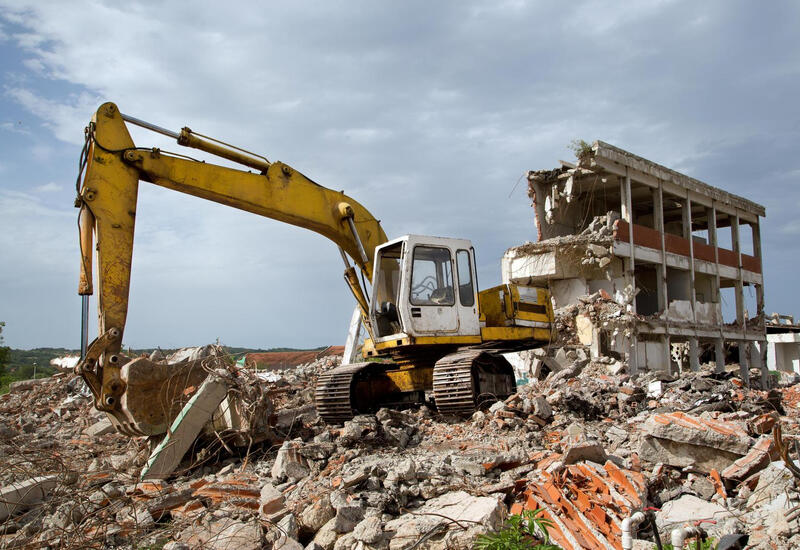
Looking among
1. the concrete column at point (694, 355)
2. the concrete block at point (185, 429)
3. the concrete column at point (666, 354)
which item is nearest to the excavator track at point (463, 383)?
the concrete block at point (185, 429)

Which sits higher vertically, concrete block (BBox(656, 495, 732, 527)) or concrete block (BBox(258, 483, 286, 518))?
concrete block (BBox(258, 483, 286, 518))

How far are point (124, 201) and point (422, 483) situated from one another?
4.82 m

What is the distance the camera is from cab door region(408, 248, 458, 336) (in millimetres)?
9352

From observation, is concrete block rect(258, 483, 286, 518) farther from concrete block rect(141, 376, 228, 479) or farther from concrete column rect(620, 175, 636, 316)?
concrete column rect(620, 175, 636, 316)

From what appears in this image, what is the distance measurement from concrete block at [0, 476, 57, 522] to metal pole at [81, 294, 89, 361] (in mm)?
1424

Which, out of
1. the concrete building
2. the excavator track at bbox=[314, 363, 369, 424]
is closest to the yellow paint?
the excavator track at bbox=[314, 363, 369, 424]

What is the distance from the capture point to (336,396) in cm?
991

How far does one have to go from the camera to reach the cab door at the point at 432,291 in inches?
368

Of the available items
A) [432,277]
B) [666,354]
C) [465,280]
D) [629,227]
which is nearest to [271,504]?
[432,277]

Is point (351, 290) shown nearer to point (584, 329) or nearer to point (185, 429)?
Answer: point (185, 429)

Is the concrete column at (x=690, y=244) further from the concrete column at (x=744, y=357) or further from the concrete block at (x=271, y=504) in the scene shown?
the concrete block at (x=271, y=504)

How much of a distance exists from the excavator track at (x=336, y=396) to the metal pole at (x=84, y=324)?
364 centimetres

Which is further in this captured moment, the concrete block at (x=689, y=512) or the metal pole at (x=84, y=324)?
the metal pole at (x=84, y=324)

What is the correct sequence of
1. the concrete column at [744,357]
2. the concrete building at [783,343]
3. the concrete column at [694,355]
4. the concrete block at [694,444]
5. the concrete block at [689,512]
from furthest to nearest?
1. the concrete building at [783,343]
2. the concrete column at [744,357]
3. the concrete column at [694,355]
4. the concrete block at [694,444]
5. the concrete block at [689,512]
